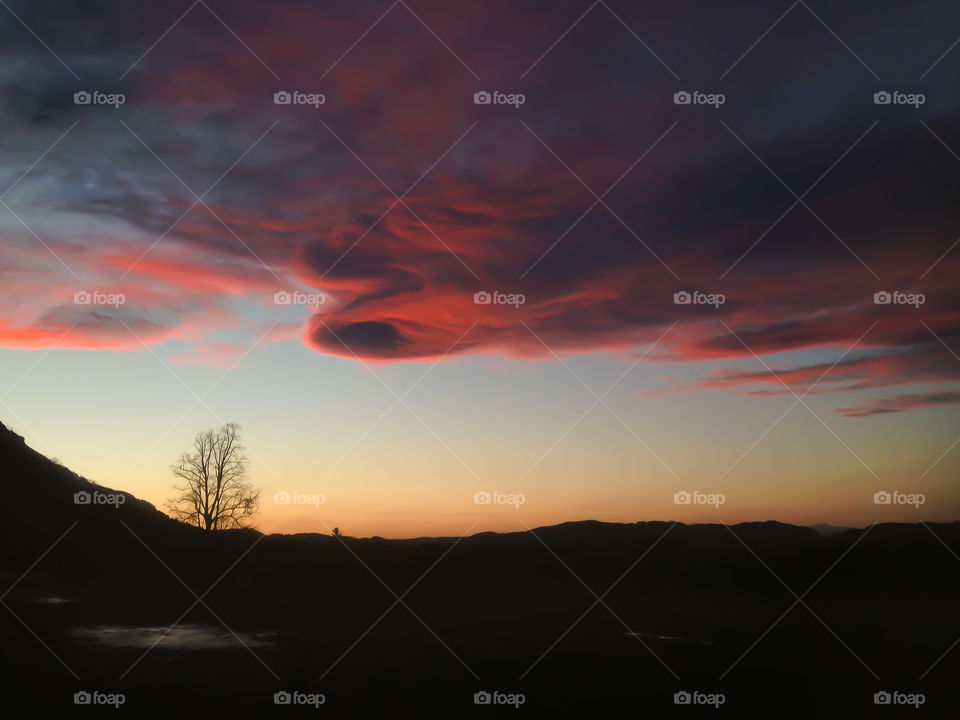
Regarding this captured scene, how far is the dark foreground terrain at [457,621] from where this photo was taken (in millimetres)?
16438

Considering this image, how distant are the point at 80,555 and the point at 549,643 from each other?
2484 cm

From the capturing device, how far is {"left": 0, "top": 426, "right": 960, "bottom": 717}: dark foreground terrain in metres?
16.4

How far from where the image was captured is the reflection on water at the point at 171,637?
19484mm

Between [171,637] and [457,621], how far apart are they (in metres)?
9.02

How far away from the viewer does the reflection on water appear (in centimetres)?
1948

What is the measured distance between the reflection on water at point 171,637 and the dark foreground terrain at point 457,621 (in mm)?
114

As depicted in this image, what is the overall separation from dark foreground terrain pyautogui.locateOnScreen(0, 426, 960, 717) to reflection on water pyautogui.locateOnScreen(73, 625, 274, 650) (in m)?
0.11

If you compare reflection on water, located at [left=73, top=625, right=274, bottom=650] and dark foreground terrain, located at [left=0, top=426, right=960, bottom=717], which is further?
reflection on water, located at [left=73, top=625, right=274, bottom=650]

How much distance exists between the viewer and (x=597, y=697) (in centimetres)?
1605

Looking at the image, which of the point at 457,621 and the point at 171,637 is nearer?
the point at 171,637

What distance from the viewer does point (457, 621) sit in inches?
979

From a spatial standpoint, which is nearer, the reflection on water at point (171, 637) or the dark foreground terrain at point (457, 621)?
the dark foreground terrain at point (457, 621)

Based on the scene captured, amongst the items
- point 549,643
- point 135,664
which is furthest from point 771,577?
point 135,664

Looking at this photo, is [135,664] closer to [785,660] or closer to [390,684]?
[390,684]
